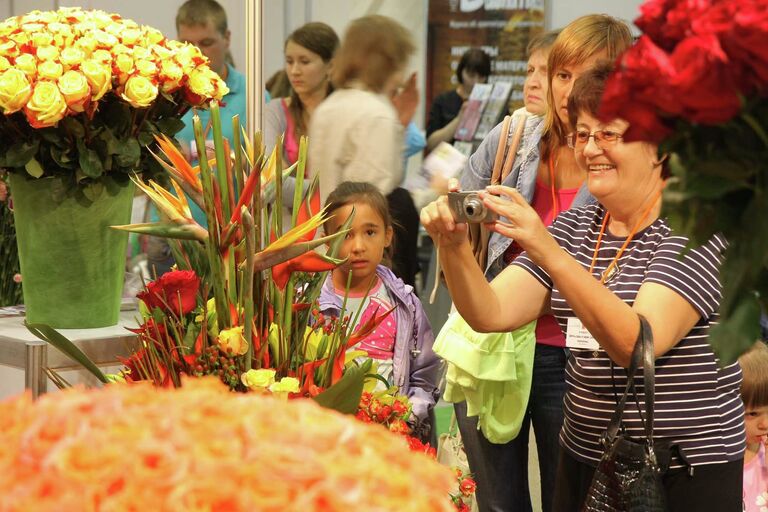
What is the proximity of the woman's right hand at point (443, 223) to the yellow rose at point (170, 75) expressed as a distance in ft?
1.64

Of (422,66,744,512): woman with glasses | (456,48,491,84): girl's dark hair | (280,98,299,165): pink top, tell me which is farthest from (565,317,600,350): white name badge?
(456,48,491,84): girl's dark hair

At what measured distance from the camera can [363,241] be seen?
115 inches

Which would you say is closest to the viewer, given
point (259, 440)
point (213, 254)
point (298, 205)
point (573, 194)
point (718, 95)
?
point (259, 440)

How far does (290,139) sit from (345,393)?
2.38 m

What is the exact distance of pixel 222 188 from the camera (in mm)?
1474

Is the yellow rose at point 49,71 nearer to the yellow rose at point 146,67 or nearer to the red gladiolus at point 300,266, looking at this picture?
the yellow rose at point 146,67

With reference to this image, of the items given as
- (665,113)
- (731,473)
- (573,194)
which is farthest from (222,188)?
(573,194)

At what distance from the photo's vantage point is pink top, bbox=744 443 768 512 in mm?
2703

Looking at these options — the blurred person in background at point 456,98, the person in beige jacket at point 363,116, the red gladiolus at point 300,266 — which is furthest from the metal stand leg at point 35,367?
the blurred person in background at point 456,98

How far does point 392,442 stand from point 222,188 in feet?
2.71

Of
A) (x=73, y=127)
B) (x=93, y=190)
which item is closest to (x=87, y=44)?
(x=73, y=127)

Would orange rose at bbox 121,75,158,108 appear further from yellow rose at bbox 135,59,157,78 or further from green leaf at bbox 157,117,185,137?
green leaf at bbox 157,117,185,137

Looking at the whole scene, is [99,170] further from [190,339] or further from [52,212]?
[190,339]

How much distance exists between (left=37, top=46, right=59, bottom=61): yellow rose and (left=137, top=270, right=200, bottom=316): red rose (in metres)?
0.54
